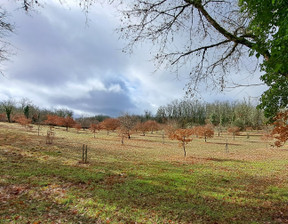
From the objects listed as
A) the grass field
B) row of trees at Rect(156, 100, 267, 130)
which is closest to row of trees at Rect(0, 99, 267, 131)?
row of trees at Rect(156, 100, 267, 130)

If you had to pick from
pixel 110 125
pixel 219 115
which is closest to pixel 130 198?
pixel 110 125

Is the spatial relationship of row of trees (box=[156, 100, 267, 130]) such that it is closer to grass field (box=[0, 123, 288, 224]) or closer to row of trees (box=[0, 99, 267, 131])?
row of trees (box=[0, 99, 267, 131])

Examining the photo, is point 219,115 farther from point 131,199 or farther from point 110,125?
point 131,199

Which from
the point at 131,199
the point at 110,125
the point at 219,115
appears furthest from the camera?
the point at 219,115

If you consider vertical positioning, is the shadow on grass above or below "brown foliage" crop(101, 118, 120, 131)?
below

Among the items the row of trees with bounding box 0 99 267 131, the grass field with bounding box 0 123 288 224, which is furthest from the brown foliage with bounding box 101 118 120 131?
the grass field with bounding box 0 123 288 224

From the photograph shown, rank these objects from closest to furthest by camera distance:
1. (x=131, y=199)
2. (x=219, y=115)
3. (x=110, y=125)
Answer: (x=131, y=199), (x=110, y=125), (x=219, y=115)

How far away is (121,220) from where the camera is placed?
4.54 metres

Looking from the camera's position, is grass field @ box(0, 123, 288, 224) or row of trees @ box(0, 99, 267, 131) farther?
row of trees @ box(0, 99, 267, 131)

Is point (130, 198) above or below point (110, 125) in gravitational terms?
below

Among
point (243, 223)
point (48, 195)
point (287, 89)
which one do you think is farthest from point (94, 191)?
point (287, 89)

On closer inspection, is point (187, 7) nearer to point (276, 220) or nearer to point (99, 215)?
point (99, 215)

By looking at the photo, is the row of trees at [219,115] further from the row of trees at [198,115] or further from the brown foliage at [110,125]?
the brown foliage at [110,125]

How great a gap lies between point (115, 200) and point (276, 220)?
16.6 ft
